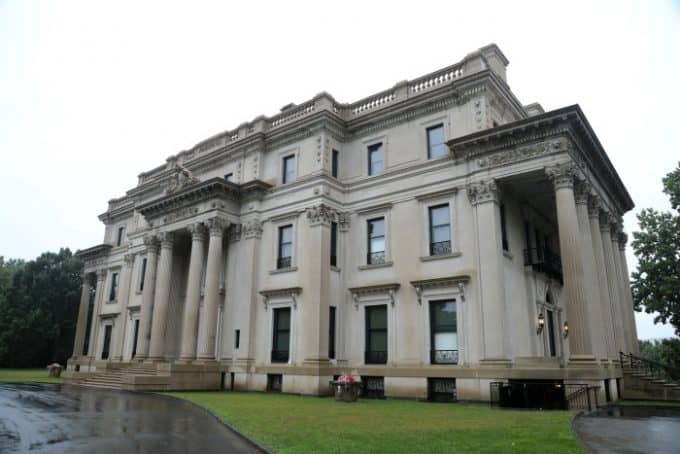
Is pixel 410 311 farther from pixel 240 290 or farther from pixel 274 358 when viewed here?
pixel 240 290

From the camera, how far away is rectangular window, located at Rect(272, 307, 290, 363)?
82.7ft

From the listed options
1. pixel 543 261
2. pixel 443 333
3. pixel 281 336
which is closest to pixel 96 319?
pixel 281 336

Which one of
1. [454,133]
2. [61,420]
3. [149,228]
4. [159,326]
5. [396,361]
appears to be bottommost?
[61,420]

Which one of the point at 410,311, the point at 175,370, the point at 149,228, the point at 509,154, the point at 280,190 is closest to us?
the point at 509,154

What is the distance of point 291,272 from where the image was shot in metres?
25.9

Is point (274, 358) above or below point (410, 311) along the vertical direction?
below

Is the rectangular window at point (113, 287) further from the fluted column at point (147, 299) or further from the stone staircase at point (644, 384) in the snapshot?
the stone staircase at point (644, 384)

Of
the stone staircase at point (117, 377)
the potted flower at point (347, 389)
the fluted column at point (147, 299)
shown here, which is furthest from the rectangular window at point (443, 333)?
the fluted column at point (147, 299)

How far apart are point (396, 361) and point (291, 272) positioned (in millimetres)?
7272

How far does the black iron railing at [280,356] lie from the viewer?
2502cm

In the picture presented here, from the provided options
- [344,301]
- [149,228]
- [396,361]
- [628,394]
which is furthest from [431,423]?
[149,228]

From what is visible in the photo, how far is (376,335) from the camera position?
934 inches

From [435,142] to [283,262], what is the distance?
10228mm

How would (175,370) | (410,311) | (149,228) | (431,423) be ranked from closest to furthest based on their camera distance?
(431,423), (410,311), (175,370), (149,228)
